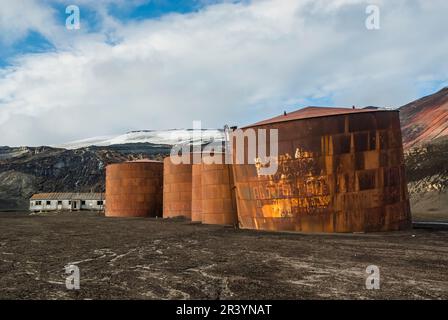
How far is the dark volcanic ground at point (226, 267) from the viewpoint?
7031mm

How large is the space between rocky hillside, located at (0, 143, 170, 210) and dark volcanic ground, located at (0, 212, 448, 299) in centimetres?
7405

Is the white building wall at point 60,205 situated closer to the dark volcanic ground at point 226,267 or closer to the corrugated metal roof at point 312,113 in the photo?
the corrugated metal roof at point 312,113

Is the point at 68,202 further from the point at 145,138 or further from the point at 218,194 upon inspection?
the point at 145,138

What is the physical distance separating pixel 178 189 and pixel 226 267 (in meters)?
21.0

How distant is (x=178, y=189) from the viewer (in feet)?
98.9

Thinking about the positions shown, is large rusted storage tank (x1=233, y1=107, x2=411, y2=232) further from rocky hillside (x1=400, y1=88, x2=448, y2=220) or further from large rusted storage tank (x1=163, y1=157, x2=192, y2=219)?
rocky hillside (x1=400, y1=88, x2=448, y2=220)

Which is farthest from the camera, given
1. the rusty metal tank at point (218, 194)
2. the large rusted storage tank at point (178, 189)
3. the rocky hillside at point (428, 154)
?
the rocky hillside at point (428, 154)

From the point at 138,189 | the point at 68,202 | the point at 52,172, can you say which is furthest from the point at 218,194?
the point at 52,172

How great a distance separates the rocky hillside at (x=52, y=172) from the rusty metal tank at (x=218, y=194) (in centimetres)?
6569

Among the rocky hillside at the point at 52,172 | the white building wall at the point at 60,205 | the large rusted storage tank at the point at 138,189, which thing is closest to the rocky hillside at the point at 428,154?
the large rusted storage tank at the point at 138,189

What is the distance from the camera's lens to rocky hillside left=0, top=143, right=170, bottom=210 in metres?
84.8
